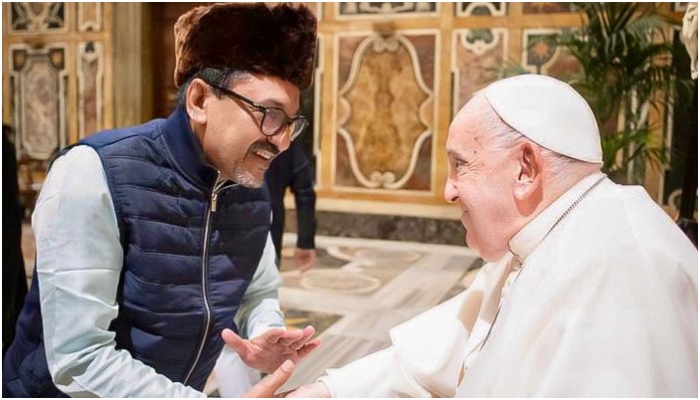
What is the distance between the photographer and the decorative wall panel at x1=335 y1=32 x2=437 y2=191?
248cm

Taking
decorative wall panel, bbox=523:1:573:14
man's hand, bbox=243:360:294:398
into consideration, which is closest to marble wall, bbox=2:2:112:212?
man's hand, bbox=243:360:294:398

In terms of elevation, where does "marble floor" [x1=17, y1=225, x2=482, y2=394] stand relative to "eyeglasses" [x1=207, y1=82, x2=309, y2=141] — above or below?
below

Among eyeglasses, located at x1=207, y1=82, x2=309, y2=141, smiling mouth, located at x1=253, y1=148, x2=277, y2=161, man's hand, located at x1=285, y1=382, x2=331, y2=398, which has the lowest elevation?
man's hand, located at x1=285, y1=382, x2=331, y2=398

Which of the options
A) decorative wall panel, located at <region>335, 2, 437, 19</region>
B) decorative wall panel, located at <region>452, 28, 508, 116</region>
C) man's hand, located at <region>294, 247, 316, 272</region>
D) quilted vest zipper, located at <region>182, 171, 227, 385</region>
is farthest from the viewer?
decorative wall panel, located at <region>452, 28, 508, 116</region>

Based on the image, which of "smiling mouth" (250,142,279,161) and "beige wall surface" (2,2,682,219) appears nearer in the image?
"smiling mouth" (250,142,279,161)

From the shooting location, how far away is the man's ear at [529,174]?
3.42ft

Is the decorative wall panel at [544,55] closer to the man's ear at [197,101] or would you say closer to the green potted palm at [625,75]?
the green potted palm at [625,75]

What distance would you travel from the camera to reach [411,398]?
1332mm

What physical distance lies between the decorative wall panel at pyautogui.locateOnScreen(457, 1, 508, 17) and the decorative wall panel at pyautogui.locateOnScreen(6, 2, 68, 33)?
1.55m

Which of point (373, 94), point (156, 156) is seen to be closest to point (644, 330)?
point (156, 156)

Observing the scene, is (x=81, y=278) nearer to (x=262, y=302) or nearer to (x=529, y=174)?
(x=262, y=302)

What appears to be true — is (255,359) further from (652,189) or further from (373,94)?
(373,94)

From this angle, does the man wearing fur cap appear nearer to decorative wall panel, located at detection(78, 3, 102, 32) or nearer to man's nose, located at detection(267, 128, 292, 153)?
man's nose, located at detection(267, 128, 292, 153)

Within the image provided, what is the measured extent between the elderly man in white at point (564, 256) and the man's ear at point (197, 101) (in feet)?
1.73
